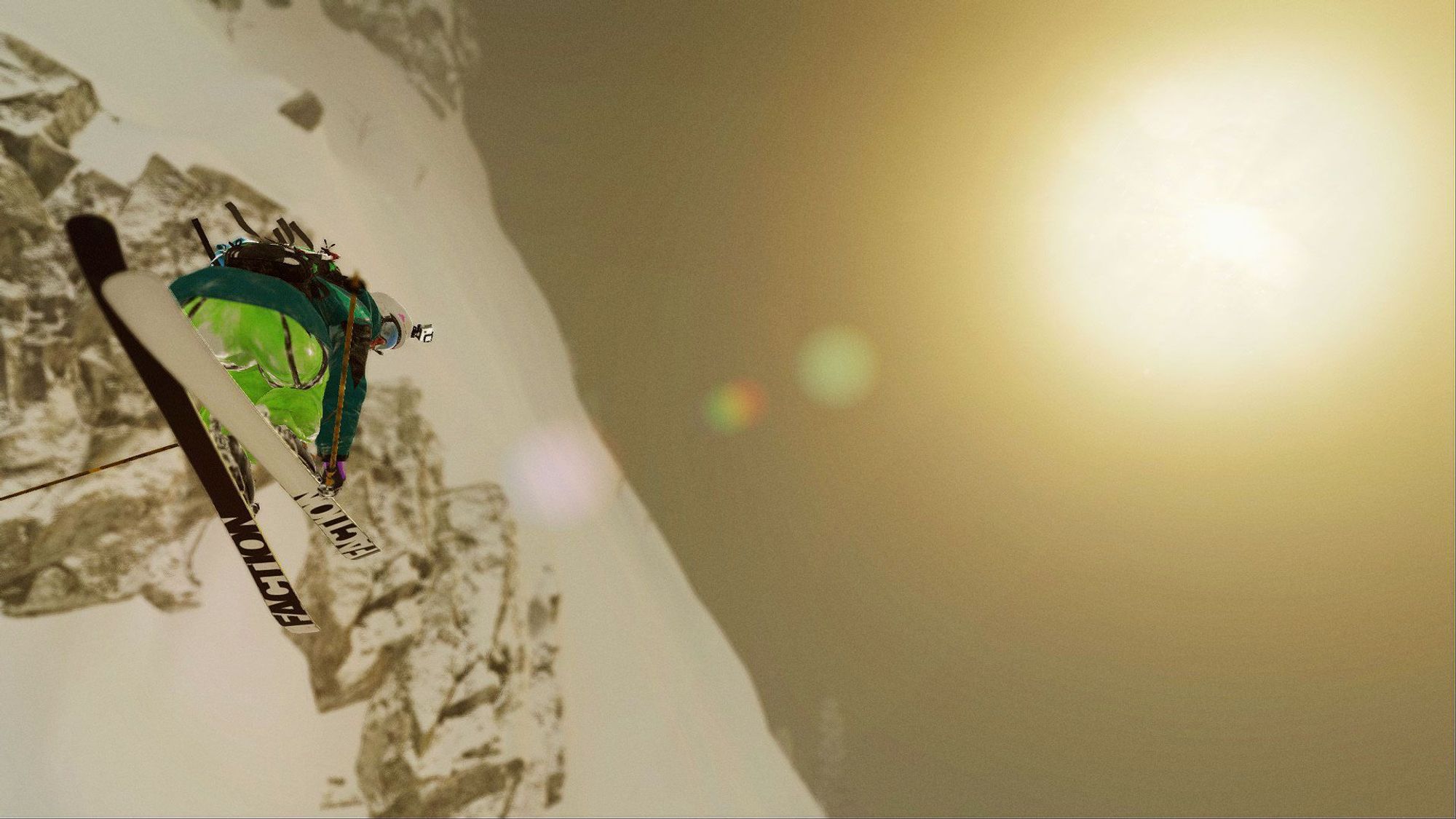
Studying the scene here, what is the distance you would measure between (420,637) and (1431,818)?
33.3 ft

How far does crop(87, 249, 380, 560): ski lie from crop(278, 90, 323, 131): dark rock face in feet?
20.1

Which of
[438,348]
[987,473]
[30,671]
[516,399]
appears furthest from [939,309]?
[30,671]

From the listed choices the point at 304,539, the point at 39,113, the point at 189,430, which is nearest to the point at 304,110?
the point at 39,113

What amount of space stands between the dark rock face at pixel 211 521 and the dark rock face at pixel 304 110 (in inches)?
48.2

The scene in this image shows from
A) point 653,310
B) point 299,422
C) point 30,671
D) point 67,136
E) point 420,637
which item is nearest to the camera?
point 299,422

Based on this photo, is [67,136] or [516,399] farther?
[516,399]

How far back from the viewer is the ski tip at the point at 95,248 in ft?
5.25

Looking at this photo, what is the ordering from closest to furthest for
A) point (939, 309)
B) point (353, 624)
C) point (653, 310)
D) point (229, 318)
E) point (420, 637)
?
point (229, 318) → point (353, 624) → point (420, 637) → point (939, 309) → point (653, 310)

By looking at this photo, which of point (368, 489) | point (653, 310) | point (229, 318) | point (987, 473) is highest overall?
point (653, 310)

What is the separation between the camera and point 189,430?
194 cm

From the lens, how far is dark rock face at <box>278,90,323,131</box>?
647cm

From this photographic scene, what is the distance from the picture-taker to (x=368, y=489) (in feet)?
18.2

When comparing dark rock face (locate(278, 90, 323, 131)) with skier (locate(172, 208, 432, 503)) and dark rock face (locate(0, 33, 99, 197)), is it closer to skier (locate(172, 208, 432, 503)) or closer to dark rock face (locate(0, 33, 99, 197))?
dark rock face (locate(0, 33, 99, 197))

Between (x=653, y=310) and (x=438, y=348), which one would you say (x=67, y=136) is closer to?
(x=438, y=348)
